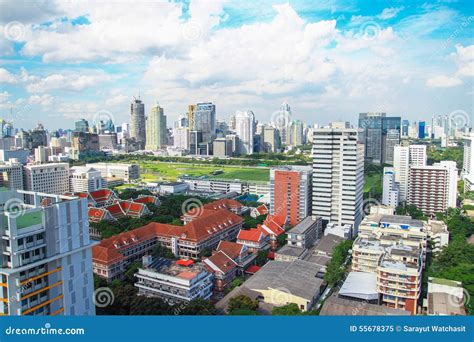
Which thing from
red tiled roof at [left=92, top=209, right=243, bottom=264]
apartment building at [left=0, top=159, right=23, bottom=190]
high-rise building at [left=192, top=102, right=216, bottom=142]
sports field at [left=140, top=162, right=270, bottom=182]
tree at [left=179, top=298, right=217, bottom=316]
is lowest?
tree at [left=179, top=298, right=217, bottom=316]

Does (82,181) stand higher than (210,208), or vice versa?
(82,181)

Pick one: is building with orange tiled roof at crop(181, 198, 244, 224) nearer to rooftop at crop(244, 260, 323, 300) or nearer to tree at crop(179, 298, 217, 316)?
rooftop at crop(244, 260, 323, 300)

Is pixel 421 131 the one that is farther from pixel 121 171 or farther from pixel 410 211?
pixel 121 171

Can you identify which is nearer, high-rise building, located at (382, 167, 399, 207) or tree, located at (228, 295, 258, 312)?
tree, located at (228, 295, 258, 312)

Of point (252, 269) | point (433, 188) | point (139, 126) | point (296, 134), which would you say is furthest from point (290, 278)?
point (139, 126)

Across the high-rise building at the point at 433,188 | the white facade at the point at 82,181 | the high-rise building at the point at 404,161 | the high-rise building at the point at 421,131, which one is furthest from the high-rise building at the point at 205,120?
the high-rise building at the point at 433,188

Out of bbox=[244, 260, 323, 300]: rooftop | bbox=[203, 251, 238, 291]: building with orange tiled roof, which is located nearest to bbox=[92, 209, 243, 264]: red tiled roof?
bbox=[203, 251, 238, 291]: building with orange tiled roof

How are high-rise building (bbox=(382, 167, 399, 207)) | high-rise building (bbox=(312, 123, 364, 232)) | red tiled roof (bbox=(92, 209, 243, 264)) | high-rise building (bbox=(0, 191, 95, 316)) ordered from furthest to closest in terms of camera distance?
1. high-rise building (bbox=(382, 167, 399, 207))
2. high-rise building (bbox=(312, 123, 364, 232))
3. red tiled roof (bbox=(92, 209, 243, 264))
4. high-rise building (bbox=(0, 191, 95, 316))
